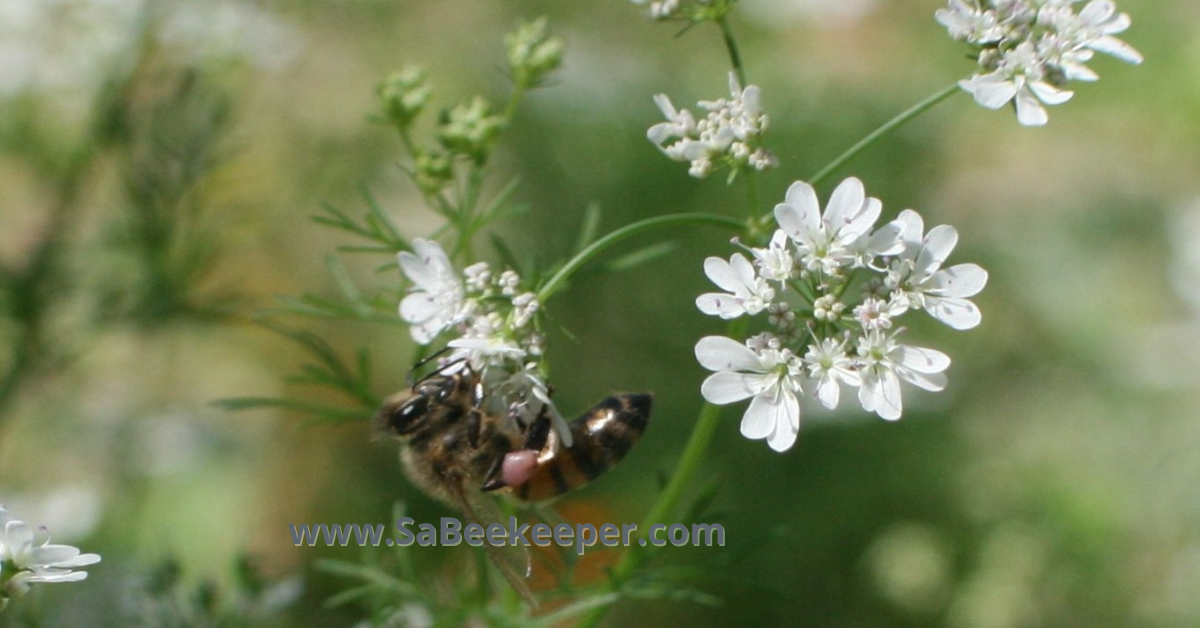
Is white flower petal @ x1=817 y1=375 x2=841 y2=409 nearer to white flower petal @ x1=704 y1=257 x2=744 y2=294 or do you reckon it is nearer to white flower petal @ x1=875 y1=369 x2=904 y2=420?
white flower petal @ x1=875 y1=369 x2=904 y2=420

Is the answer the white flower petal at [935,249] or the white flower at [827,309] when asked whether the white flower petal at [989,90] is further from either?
the white flower at [827,309]

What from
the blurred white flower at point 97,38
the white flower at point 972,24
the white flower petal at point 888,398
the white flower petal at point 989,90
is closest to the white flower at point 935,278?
the white flower petal at point 888,398

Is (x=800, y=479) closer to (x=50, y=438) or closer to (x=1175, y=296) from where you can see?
(x=1175, y=296)

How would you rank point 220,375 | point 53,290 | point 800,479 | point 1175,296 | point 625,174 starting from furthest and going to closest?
point 1175,296 → point 220,375 → point 625,174 → point 800,479 → point 53,290

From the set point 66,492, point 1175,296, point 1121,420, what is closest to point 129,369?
point 66,492

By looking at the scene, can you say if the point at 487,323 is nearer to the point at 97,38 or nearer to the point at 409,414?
the point at 409,414
